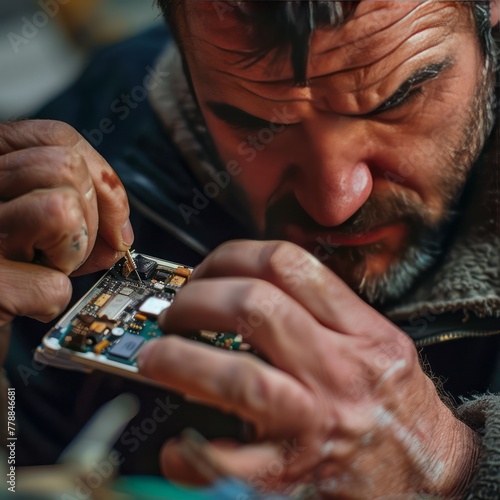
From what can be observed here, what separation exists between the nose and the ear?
0.85 ft

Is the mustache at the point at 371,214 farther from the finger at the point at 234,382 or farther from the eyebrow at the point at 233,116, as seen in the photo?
the finger at the point at 234,382

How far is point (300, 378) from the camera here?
808 millimetres

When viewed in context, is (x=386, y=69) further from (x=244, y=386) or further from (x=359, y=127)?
(x=244, y=386)

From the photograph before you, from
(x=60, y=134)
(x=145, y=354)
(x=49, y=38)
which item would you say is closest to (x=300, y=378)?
(x=145, y=354)

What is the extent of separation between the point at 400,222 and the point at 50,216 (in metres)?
0.57

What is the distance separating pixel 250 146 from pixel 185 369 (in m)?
0.44

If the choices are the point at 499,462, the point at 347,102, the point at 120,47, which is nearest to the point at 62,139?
the point at 120,47

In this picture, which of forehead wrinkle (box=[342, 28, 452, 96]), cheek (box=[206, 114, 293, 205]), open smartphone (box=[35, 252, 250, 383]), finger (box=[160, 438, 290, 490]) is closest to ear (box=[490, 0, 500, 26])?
forehead wrinkle (box=[342, 28, 452, 96])

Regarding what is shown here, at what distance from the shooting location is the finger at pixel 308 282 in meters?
0.84

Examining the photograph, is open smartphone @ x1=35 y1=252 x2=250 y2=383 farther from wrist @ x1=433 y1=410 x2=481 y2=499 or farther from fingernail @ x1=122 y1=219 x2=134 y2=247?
wrist @ x1=433 y1=410 x2=481 y2=499

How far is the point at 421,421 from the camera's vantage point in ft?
3.00

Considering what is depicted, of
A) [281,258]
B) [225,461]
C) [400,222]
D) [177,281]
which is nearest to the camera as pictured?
[225,461]

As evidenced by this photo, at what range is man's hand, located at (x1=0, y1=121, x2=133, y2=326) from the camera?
90 cm

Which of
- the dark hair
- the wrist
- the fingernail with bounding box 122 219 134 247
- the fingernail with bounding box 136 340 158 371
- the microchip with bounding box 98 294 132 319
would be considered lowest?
the wrist
